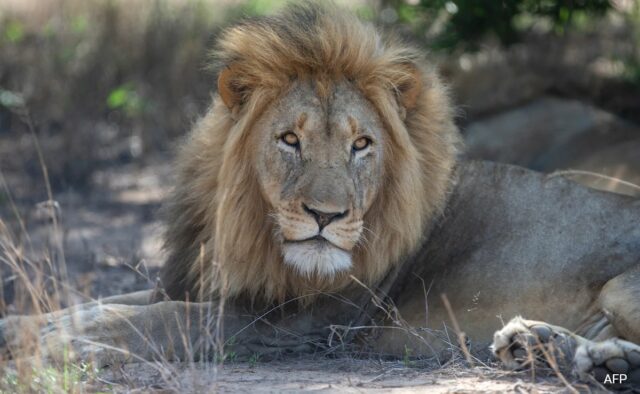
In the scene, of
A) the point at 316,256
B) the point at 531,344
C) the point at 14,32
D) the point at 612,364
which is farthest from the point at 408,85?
the point at 14,32

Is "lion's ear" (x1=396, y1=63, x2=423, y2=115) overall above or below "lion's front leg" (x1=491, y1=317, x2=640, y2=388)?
above

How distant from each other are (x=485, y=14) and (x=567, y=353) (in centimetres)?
445

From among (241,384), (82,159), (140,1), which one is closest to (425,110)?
(241,384)

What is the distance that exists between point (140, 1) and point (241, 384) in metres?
8.18

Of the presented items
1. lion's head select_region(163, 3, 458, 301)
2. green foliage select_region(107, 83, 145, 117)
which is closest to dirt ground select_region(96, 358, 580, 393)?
lion's head select_region(163, 3, 458, 301)

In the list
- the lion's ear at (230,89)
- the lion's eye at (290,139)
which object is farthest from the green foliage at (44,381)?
the lion's ear at (230,89)

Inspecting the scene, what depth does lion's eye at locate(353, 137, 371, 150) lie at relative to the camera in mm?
4877

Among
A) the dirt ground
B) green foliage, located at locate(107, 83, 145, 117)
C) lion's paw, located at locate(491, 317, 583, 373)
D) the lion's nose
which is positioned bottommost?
green foliage, located at locate(107, 83, 145, 117)

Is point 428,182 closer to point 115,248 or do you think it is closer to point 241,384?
point 241,384

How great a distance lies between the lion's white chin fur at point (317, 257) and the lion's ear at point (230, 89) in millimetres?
825

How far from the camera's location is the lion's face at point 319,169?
4.61 metres

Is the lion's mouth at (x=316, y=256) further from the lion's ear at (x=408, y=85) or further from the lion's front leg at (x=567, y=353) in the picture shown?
the lion's ear at (x=408, y=85)

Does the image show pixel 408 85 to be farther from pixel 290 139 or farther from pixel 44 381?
pixel 44 381
